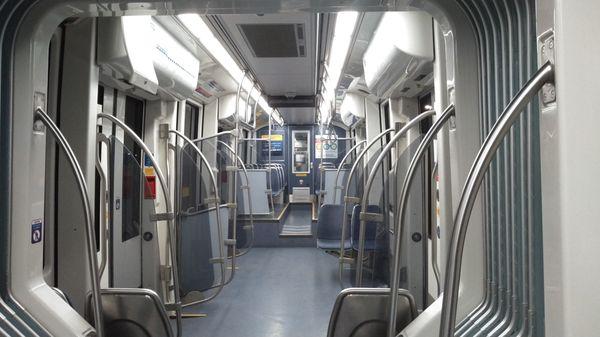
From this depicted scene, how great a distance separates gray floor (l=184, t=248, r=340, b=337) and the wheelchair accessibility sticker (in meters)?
2.20

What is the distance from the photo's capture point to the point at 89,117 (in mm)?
2238

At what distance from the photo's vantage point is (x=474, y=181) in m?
0.84

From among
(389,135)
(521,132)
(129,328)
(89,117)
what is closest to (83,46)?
(89,117)

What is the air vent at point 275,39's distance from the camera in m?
3.33

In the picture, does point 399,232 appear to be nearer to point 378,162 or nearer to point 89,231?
point 378,162

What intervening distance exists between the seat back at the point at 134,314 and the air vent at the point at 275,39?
93.5 inches

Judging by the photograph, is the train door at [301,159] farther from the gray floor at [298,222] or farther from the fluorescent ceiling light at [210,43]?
the fluorescent ceiling light at [210,43]

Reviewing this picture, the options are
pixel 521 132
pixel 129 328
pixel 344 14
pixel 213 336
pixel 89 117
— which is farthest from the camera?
pixel 213 336

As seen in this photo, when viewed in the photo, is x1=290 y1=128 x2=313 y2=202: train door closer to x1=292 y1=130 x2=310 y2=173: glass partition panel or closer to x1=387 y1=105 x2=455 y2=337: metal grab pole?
x1=292 y1=130 x2=310 y2=173: glass partition panel

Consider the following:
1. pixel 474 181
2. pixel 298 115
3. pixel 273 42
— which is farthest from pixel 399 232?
pixel 298 115

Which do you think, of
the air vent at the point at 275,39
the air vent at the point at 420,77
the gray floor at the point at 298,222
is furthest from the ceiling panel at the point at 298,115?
the air vent at the point at 420,77

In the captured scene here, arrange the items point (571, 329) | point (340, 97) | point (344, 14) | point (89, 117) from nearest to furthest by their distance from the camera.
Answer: point (571, 329), point (89, 117), point (344, 14), point (340, 97)

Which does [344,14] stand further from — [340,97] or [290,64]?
[340,97]

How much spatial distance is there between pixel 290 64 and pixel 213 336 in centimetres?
323
